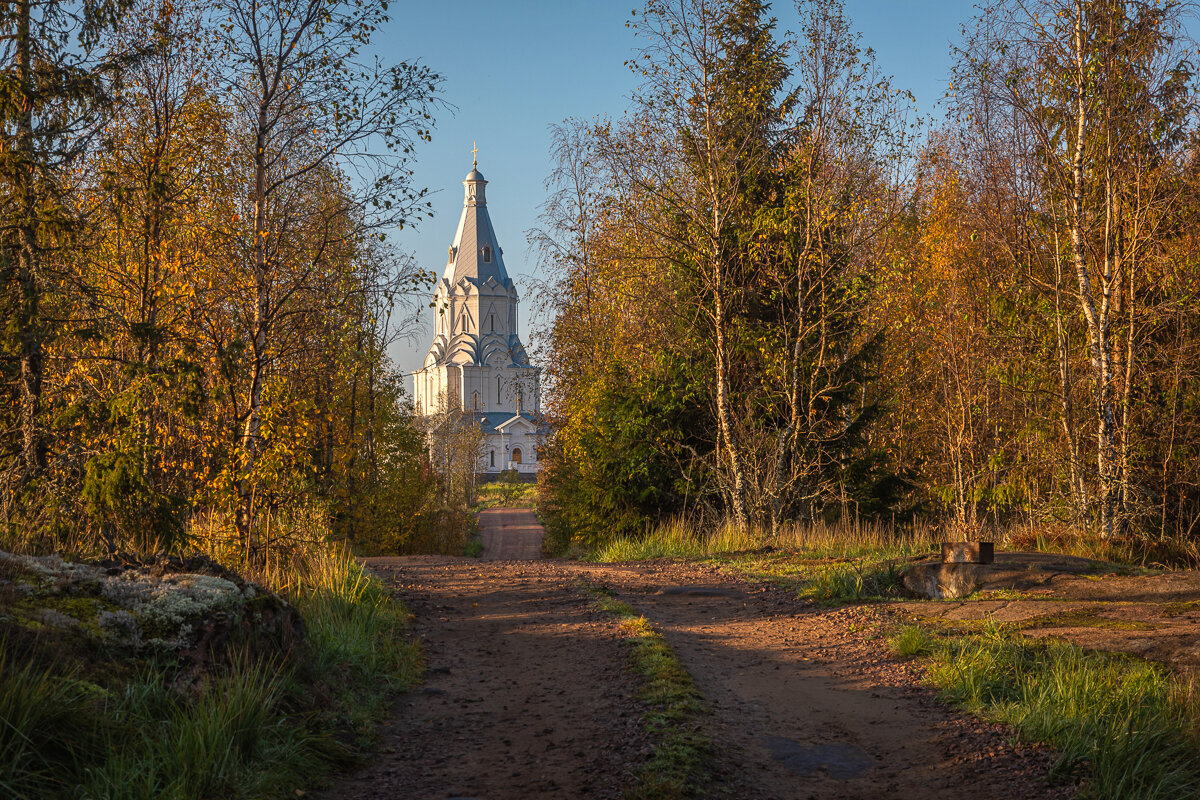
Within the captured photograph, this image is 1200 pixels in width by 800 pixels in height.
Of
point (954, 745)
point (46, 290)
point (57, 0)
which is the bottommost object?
point (954, 745)

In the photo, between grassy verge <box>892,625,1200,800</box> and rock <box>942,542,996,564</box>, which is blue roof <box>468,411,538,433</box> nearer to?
rock <box>942,542,996,564</box>

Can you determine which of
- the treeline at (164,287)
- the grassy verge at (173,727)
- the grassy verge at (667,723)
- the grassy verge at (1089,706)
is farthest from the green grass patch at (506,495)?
the grassy verge at (173,727)

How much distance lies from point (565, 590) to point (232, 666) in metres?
6.00

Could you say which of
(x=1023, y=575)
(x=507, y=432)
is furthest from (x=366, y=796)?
(x=507, y=432)

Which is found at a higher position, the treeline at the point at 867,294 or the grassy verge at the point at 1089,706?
the treeline at the point at 867,294

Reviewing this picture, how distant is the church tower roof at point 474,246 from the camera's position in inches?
3698

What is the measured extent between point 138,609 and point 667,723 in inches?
128

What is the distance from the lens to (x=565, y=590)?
1125cm

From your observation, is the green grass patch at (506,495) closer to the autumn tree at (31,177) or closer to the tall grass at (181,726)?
the autumn tree at (31,177)

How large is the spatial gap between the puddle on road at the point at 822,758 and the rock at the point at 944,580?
463 centimetres

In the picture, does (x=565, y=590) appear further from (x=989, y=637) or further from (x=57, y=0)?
(x=57, y=0)

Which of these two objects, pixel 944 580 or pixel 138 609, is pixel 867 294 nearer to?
pixel 944 580

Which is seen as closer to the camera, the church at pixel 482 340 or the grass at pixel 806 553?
the grass at pixel 806 553

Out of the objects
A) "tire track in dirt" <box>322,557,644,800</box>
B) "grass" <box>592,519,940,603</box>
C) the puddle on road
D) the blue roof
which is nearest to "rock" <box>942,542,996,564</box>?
"grass" <box>592,519,940,603</box>
